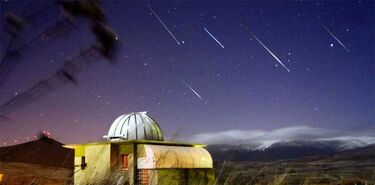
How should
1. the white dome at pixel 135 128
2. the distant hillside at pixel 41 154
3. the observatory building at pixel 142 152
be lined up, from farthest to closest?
the distant hillside at pixel 41 154, the white dome at pixel 135 128, the observatory building at pixel 142 152

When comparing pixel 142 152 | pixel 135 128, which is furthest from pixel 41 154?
pixel 142 152

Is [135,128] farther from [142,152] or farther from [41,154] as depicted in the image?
[41,154]

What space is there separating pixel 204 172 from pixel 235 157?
22595mm

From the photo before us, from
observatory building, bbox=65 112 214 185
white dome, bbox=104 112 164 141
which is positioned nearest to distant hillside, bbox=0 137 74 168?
white dome, bbox=104 112 164 141

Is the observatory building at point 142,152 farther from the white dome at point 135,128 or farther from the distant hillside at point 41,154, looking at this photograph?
the distant hillside at point 41,154

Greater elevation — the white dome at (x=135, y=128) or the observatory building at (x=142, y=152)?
the white dome at (x=135, y=128)

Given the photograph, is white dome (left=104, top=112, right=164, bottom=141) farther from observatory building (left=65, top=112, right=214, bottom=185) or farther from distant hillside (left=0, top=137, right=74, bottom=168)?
distant hillside (left=0, top=137, right=74, bottom=168)

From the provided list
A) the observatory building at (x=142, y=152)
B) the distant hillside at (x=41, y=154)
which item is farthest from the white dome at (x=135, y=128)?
the distant hillside at (x=41, y=154)

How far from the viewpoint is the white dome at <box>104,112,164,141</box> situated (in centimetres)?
2494

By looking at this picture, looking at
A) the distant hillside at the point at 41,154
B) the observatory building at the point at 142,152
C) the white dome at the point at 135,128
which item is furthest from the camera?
the distant hillside at the point at 41,154

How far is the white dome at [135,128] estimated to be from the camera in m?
24.9

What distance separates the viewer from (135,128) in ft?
82.3

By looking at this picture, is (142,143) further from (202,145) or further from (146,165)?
(202,145)

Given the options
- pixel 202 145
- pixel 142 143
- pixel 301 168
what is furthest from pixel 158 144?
pixel 301 168
